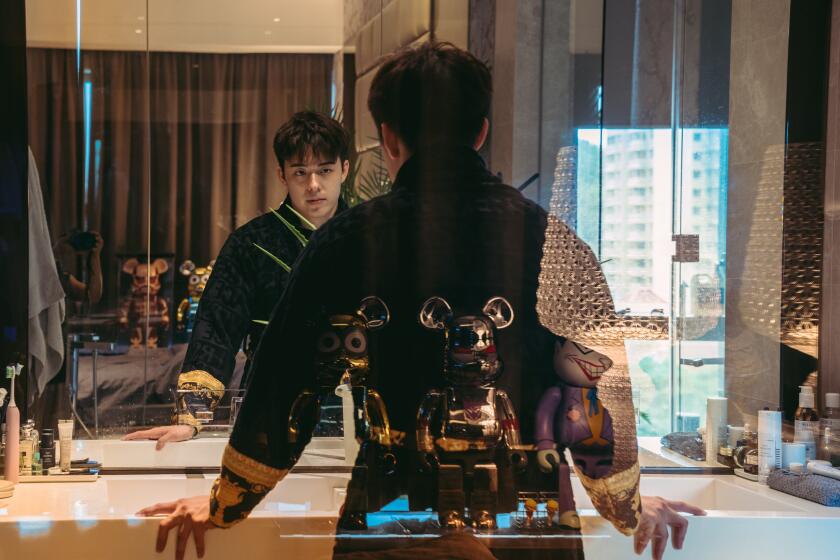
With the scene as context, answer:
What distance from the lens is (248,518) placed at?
1.50m

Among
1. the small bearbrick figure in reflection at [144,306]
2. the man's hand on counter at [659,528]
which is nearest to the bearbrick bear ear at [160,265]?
the small bearbrick figure in reflection at [144,306]

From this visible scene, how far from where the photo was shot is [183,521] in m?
1.50

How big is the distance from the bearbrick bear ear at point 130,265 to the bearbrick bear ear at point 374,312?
15.0 inches

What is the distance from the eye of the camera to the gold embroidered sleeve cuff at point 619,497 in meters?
1.56

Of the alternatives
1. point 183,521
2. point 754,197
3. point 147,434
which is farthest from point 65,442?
point 754,197

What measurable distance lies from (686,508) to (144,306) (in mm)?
1013

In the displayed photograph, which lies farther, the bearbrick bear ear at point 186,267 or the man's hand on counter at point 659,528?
the man's hand on counter at point 659,528

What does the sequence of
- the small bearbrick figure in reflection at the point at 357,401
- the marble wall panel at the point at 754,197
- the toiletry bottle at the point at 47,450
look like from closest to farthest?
the small bearbrick figure in reflection at the point at 357,401, the toiletry bottle at the point at 47,450, the marble wall panel at the point at 754,197

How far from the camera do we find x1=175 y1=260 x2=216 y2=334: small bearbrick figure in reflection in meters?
1.48

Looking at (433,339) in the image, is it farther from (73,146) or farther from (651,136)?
(73,146)

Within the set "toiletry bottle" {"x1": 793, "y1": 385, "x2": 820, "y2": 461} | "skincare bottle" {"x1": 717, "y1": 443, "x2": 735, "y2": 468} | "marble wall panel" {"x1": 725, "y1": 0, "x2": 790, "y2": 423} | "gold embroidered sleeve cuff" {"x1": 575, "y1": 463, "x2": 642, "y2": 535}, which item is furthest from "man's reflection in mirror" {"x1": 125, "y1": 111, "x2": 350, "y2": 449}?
"toiletry bottle" {"x1": 793, "y1": 385, "x2": 820, "y2": 461}

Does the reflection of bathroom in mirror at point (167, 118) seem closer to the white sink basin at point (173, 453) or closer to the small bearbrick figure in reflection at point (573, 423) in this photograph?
the white sink basin at point (173, 453)

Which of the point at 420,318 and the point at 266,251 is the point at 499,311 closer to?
the point at 420,318

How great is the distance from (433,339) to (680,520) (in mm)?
572
